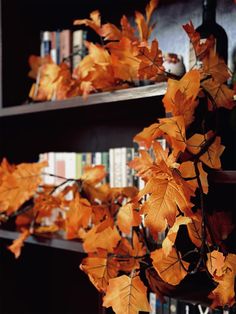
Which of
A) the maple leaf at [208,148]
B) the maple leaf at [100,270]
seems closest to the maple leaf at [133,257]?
the maple leaf at [100,270]

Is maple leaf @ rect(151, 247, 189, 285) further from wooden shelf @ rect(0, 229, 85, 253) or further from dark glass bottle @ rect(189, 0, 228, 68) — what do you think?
dark glass bottle @ rect(189, 0, 228, 68)

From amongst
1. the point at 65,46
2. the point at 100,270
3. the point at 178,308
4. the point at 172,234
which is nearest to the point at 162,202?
the point at 172,234

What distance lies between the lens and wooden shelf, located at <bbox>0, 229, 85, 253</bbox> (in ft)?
5.14

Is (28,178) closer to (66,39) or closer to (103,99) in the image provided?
(103,99)

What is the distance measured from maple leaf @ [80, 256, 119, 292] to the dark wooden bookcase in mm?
427

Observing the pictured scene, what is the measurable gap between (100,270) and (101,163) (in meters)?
0.49

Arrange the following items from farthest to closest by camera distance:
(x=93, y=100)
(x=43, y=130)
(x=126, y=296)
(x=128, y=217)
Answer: (x=43, y=130) → (x=93, y=100) → (x=128, y=217) → (x=126, y=296)

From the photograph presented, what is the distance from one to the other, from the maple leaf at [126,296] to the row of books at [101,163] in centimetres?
38

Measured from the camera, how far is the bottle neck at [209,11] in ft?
4.50

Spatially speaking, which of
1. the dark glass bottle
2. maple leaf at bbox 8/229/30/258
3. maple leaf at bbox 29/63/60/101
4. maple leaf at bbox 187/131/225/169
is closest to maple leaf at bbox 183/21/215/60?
the dark glass bottle

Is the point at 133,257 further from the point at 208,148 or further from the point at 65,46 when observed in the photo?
the point at 65,46

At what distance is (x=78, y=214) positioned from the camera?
152cm

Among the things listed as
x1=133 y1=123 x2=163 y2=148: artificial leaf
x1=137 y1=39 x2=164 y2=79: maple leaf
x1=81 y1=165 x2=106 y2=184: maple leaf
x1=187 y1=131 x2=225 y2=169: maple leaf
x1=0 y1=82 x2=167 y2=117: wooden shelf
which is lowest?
x1=81 y1=165 x2=106 y2=184: maple leaf

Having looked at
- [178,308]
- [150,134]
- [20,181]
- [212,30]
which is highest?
[212,30]
